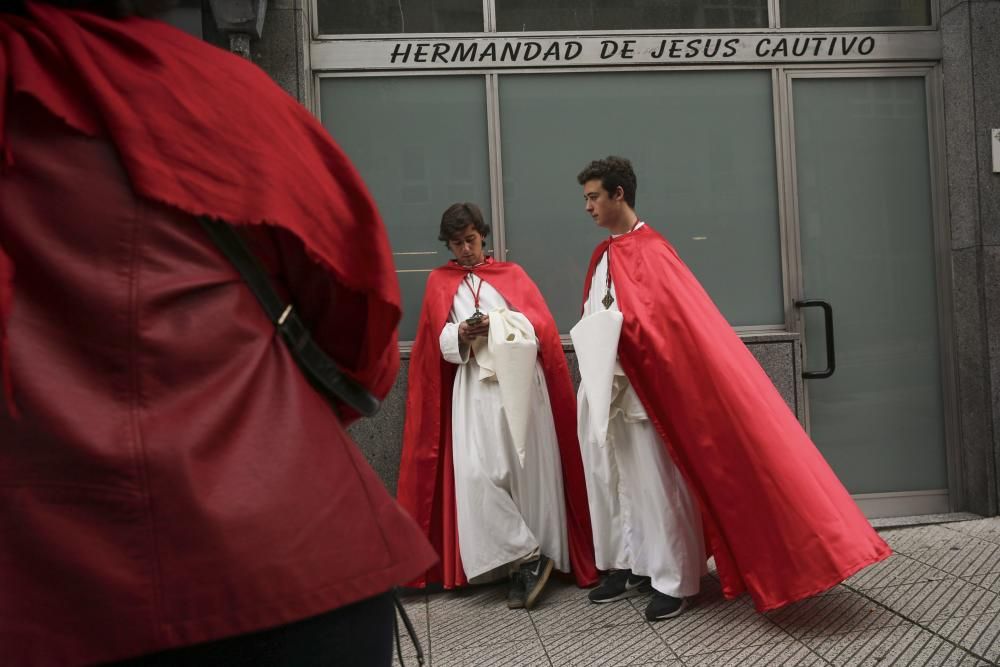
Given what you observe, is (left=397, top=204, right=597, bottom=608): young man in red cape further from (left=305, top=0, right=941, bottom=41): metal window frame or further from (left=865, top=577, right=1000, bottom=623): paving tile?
(left=305, top=0, right=941, bottom=41): metal window frame

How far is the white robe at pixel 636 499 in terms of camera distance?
4.75 metres

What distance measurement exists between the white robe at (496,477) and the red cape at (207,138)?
387 cm

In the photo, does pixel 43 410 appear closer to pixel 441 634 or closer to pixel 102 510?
pixel 102 510

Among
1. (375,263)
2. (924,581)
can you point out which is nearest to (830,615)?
(924,581)

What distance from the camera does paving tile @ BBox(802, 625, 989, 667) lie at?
382 centimetres

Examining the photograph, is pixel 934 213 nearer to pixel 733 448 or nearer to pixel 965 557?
pixel 965 557

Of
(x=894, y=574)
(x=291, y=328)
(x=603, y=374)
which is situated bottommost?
(x=894, y=574)

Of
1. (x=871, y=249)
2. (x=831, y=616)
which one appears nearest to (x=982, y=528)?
(x=871, y=249)

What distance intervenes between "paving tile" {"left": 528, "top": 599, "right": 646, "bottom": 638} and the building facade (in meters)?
2.11

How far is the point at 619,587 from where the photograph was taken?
508cm

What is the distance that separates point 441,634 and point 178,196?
13.0 ft

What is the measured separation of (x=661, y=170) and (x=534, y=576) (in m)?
2.93

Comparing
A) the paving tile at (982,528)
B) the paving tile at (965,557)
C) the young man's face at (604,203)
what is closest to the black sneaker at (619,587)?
the paving tile at (965,557)

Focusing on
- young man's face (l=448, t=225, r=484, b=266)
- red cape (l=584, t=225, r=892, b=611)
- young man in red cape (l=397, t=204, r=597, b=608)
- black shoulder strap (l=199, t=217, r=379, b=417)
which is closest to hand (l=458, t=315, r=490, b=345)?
young man in red cape (l=397, t=204, r=597, b=608)
